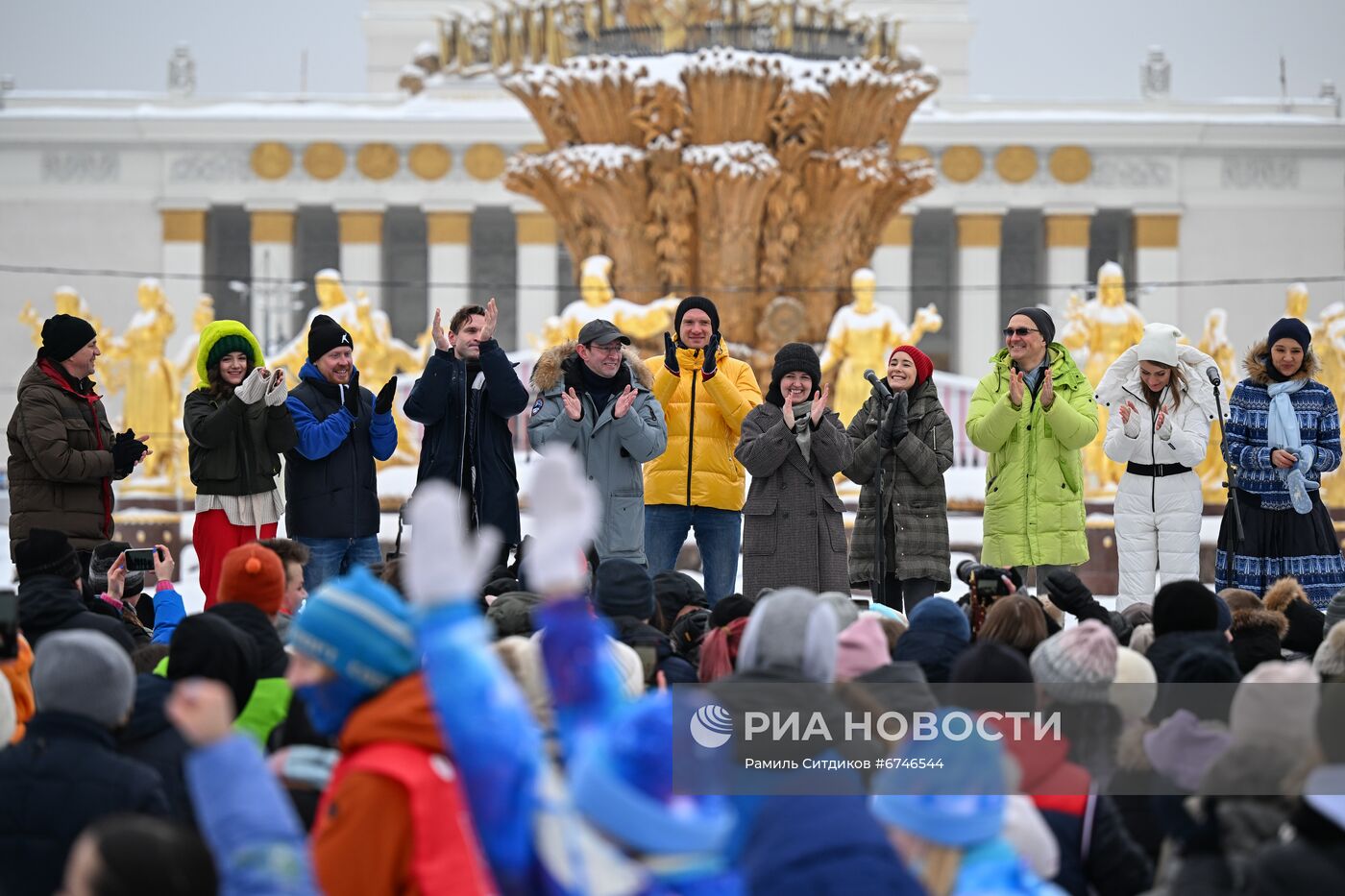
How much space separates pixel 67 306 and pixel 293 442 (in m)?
10.4

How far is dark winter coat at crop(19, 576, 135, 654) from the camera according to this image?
5.24 m

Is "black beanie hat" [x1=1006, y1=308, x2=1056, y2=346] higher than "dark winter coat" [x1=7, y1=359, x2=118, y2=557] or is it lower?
higher

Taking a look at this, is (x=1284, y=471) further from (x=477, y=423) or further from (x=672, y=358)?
(x=477, y=423)

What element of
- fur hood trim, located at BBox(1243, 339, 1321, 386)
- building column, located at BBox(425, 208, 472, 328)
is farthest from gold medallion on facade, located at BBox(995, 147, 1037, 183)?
fur hood trim, located at BBox(1243, 339, 1321, 386)

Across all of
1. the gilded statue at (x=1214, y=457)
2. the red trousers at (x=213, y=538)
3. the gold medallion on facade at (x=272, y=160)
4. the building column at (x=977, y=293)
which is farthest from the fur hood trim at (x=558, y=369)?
the gold medallion on facade at (x=272, y=160)

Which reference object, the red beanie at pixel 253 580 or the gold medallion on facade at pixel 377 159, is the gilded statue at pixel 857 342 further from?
the gold medallion on facade at pixel 377 159

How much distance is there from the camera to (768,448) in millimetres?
7031

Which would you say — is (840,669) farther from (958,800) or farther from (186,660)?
(186,660)

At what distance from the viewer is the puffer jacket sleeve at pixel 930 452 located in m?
7.31

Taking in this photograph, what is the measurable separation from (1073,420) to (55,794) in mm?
4947

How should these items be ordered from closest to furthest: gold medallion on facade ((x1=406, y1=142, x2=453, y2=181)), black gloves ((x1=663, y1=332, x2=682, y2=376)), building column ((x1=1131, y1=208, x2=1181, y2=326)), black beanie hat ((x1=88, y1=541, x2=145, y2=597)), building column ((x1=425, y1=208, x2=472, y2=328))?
black beanie hat ((x1=88, y1=541, x2=145, y2=597))
black gloves ((x1=663, y1=332, x2=682, y2=376))
gold medallion on facade ((x1=406, y1=142, x2=453, y2=181))
building column ((x1=425, y1=208, x2=472, y2=328))
building column ((x1=1131, y1=208, x2=1181, y2=326))

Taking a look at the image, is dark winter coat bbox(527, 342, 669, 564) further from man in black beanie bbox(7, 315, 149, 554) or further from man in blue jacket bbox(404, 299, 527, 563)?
man in black beanie bbox(7, 315, 149, 554)

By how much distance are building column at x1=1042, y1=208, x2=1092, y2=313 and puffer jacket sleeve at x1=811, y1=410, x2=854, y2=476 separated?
39.8 meters

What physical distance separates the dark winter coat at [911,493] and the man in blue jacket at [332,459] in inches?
78.0
